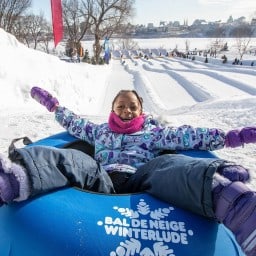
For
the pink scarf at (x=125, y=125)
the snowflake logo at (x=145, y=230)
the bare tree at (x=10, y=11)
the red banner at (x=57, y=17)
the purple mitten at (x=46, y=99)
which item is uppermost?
the bare tree at (x=10, y=11)

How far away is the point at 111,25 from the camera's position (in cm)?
2472

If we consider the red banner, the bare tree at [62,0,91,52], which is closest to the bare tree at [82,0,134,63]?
the bare tree at [62,0,91,52]

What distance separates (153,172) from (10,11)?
20.8 meters

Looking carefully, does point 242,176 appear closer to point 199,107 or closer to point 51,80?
point 199,107

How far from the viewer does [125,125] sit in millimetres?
2229

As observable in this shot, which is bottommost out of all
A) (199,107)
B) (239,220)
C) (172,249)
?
(199,107)

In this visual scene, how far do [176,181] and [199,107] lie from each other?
4.59 m

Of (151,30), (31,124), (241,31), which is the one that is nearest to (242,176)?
(31,124)

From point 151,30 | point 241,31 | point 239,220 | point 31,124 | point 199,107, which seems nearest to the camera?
point 239,220

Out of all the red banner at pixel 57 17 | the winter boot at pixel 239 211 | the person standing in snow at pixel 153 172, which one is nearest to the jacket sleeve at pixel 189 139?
the person standing in snow at pixel 153 172

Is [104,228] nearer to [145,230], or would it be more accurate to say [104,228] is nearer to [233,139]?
[145,230]

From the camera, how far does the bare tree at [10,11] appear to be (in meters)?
19.8

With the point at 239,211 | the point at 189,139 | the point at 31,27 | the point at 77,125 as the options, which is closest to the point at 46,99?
the point at 77,125

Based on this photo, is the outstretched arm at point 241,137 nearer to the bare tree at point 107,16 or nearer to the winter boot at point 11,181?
the winter boot at point 11,181
